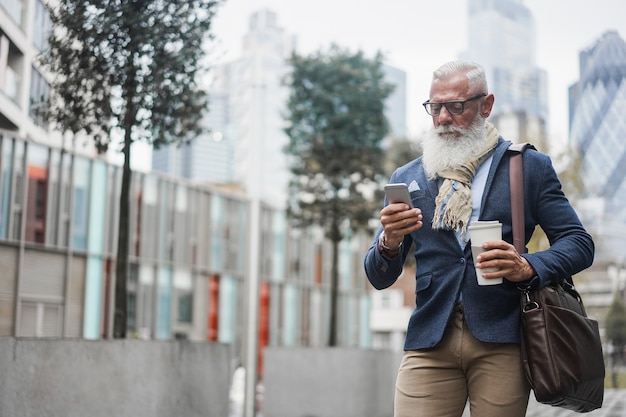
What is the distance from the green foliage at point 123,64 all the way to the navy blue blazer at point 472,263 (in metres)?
5.18

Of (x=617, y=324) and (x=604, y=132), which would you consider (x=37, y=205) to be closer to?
(x=604, y=132)

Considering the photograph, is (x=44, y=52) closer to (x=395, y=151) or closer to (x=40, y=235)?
(x=395, y=151)

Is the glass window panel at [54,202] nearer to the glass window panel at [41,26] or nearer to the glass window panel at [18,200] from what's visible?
the glass window panel at [18,200]

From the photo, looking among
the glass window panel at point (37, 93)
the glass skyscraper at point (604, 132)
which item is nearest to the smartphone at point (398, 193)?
the glass window panel at point (37, 93)

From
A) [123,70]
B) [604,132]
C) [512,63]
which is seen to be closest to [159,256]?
[512,63]

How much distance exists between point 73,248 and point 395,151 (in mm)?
11687

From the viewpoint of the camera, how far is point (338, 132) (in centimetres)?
1369

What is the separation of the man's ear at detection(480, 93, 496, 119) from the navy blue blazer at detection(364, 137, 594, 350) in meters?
0.11

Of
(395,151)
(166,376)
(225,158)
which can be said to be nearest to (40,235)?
(225,158)


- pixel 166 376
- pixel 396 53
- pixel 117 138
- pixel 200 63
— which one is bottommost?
pixel 166 376

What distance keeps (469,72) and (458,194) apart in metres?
0.36

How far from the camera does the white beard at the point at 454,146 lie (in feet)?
8.71

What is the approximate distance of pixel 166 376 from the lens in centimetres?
649

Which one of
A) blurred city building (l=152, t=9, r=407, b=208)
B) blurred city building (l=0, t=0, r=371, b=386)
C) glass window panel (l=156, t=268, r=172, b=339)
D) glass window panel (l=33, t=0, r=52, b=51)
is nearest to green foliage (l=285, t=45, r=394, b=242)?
blurred city building (l=152, t=9, r=407, b=208)
